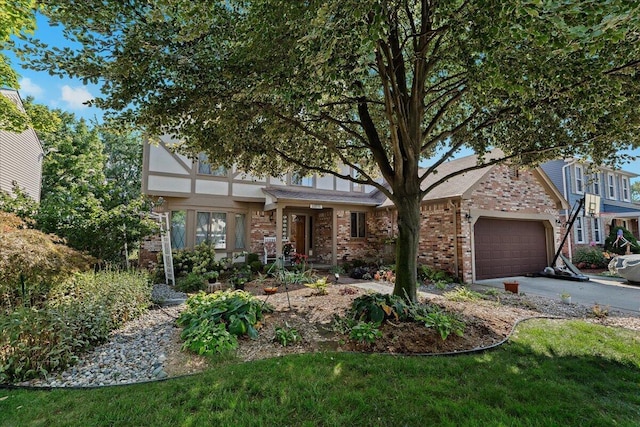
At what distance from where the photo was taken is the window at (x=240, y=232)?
1215 centimetres

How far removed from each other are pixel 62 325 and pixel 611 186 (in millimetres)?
27392

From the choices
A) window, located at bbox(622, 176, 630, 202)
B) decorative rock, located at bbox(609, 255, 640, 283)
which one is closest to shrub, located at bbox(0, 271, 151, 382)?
decorative rock, located at bbox(609, 255, 640, 283)

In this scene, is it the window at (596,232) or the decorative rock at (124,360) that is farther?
the window at (596,232)

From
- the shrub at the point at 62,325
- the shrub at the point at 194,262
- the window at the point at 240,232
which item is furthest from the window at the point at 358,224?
the shrub at the point at 62,325

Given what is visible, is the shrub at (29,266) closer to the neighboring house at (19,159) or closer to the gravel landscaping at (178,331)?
the gravel landscaping at (178,331)

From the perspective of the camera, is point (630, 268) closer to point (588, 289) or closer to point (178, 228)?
point (588, 289)

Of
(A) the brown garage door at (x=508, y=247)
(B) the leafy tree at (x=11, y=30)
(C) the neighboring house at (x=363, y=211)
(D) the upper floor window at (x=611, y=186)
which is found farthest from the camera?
(D) the upper floor window at (x=611, y=186)

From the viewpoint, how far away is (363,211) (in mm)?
13891

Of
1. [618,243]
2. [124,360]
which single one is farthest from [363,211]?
[618,243]

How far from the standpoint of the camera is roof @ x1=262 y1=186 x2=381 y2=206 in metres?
11.7

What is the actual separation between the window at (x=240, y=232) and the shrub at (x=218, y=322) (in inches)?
257

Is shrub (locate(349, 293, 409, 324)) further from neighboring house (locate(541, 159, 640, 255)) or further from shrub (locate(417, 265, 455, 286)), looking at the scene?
neighboring house (locate(541, 159, 640, 255))

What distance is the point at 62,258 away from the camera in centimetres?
481

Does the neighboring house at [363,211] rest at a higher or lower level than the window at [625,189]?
lower
